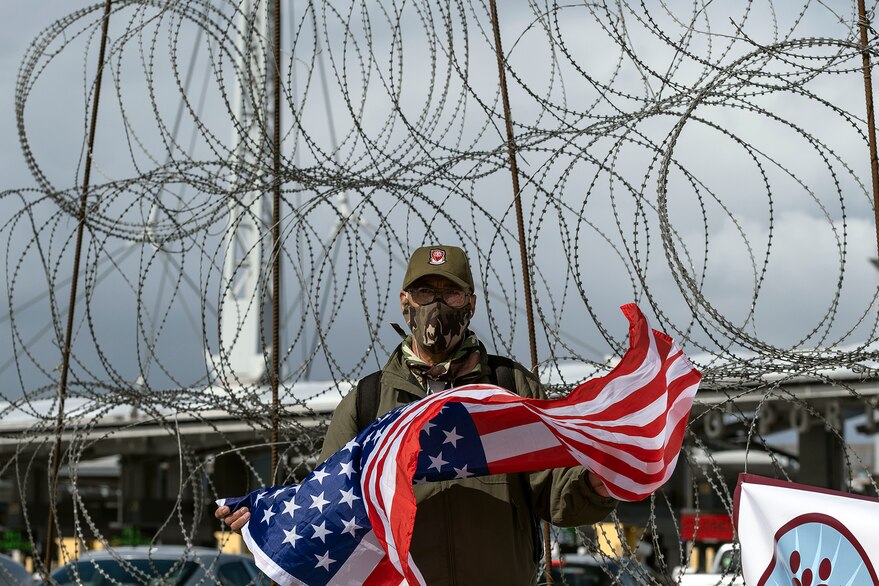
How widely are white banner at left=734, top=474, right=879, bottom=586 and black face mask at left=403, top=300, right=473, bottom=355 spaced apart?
4.18 feet

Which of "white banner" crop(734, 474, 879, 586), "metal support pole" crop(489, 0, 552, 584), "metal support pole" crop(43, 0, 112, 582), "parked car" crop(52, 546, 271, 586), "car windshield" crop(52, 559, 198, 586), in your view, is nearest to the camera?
"white banner" crop(734, 474, 879, 586)

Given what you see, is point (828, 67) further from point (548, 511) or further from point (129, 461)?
point (129, 461)

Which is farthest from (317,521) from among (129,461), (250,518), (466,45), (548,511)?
(129,461)

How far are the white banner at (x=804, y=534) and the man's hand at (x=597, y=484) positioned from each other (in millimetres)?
1018

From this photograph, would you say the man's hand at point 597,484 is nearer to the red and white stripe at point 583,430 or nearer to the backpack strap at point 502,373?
the red and white stripe at point 583,430

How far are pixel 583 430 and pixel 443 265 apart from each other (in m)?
0.68

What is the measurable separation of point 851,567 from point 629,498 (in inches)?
40.6

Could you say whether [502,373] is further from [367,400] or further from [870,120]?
[870,120]

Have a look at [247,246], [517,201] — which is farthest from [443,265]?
[247,246]

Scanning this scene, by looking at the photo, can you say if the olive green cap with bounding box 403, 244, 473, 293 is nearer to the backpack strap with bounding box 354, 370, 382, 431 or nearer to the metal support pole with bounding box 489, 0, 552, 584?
the backpack strap with bounding box 354, 370, 382, 431

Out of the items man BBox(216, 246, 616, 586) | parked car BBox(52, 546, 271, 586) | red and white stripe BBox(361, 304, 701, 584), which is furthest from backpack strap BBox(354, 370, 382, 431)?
parked car BBox(52, 546, 271, 586)

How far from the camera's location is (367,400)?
14.2 ft

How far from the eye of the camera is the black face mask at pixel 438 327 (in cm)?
427

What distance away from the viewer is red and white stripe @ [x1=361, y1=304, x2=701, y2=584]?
3.92 metres
